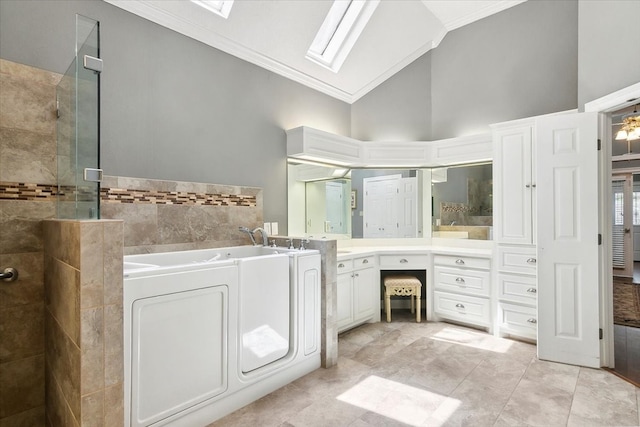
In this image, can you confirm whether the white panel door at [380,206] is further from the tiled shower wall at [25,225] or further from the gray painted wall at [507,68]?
the tiled shower wall at [25,225]

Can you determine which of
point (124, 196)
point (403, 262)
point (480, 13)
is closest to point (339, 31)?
point (480, 13)

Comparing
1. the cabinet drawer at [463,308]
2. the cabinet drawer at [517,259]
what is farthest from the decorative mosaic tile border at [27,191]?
the cabinet drawer at [517,259]

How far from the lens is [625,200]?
650cm

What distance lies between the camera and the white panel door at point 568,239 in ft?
8.75

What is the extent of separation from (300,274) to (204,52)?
2142 millimetres

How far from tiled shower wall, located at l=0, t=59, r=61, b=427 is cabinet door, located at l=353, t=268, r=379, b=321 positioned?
2.61m

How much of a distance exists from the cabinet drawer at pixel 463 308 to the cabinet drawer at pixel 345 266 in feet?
3.71

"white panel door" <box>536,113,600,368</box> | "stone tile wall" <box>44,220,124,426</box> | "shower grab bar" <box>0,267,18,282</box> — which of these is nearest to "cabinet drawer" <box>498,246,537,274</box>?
"white panel door" <box>536,113,600,368</box>

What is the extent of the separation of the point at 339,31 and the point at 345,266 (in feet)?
8.80

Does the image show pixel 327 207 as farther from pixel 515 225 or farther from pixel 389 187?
pixel 515 225

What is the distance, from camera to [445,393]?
229 cm

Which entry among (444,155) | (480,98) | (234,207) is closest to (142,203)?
(234,207)

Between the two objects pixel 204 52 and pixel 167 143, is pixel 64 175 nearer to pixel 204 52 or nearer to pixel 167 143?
pixel 167 143

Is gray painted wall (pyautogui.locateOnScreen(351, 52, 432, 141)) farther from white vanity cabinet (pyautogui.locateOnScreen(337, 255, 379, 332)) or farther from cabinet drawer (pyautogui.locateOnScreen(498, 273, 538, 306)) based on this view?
cabinet drawer (pyautogui.locateOnScreen(498, 273, 538, 306))
